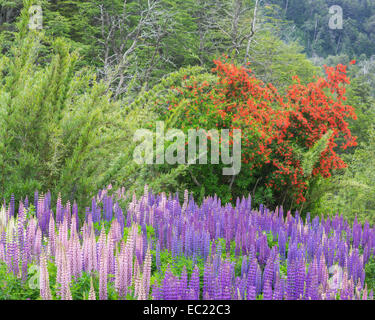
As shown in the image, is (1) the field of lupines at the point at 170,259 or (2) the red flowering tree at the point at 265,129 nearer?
(1) the field of lupines at the point at 170,259

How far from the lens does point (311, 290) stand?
2512 mm

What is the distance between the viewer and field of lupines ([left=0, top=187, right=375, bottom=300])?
2.37 m

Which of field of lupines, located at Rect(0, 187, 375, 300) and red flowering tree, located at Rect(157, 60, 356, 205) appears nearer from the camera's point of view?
field of lupines, located at Rect(0, 187, 375, 300)

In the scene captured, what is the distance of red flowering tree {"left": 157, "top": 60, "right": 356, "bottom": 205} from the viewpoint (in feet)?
28.0

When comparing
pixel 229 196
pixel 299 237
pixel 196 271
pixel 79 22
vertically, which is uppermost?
pixel 79 22

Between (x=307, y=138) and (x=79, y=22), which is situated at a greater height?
(x=79, y=22)

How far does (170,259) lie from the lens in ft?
9.98

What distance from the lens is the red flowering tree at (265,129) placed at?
8523 millimetres

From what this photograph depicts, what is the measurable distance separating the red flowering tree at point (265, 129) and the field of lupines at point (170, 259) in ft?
14.3

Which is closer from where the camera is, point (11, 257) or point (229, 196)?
point (11, 257)

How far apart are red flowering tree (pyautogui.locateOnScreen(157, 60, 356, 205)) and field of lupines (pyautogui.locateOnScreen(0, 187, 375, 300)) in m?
4.36

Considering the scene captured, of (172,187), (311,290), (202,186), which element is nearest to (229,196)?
(202,186)
